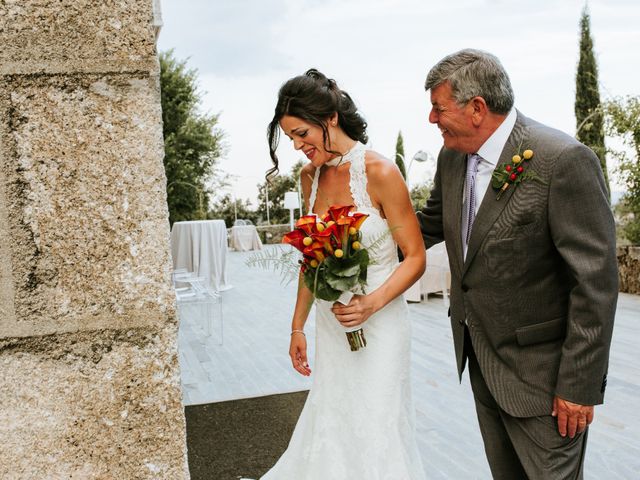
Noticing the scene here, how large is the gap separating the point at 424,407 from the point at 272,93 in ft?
10.0

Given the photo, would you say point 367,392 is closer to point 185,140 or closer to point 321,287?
point 321,287

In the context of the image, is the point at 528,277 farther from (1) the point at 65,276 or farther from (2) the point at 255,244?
(2) the point at 255,244

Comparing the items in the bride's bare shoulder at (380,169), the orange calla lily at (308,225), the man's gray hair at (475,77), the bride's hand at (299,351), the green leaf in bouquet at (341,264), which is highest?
the man's gray hair at (475,77)

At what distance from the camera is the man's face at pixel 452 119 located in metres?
1.88

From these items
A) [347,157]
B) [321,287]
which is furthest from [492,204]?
[347,157]

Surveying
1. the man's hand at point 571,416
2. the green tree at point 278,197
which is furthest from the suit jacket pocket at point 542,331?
the green tree at point 278,197

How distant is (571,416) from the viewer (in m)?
1.74

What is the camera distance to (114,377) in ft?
3.28

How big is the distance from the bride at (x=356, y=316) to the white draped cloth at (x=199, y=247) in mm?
8510

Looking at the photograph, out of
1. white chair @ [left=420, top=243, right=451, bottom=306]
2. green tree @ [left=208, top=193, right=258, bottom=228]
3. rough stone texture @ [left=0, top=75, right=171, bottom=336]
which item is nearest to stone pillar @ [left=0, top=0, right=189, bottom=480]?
rough stone texture @ [left=0, top=75, right=171, bottom=336]

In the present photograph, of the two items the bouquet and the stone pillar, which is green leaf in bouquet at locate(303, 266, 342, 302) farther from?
the stone pillar

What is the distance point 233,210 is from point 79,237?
29.0m

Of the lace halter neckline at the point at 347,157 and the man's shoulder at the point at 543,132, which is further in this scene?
the lace halter neckline at the point at 347,157

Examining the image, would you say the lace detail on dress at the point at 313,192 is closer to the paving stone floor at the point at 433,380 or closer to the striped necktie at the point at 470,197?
the paving stone floor at the point at 433,380
